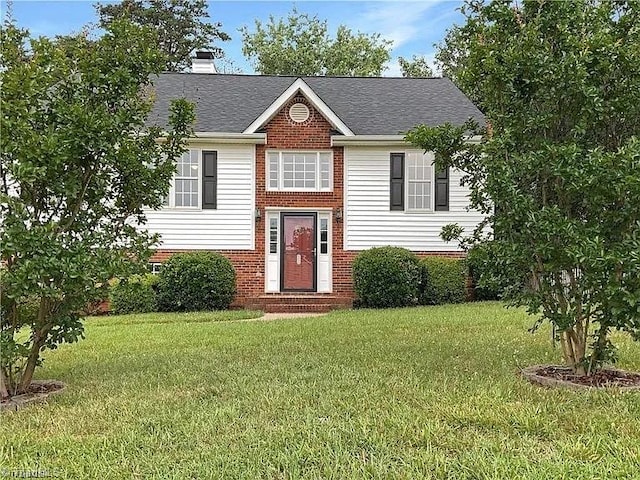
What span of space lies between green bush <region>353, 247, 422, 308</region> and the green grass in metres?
5.85

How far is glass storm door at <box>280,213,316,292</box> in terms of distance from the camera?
48.6 ft

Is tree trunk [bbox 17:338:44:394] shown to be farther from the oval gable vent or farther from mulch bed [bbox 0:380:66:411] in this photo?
the oval gable vent

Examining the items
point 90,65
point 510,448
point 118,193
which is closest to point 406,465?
Result: point 510,448

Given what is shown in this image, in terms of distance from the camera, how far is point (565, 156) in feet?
17.0

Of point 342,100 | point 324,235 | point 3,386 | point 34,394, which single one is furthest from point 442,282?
point 3,386

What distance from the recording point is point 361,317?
38.3 feet

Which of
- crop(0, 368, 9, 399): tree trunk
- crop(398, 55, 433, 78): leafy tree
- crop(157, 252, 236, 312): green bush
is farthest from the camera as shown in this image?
crop(398, 55, 433, 78): leafy tree

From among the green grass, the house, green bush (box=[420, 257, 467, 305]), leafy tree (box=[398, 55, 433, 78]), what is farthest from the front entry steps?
leafy tree (box=[398, 55, 433, 78])

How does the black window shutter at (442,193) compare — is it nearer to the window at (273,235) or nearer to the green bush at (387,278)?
the green bush at (387,278)

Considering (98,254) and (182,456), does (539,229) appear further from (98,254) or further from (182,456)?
(98,254)

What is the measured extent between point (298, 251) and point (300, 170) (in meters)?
1.93

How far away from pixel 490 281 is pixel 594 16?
2.59m

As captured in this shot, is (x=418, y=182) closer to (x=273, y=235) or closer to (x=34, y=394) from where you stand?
(x=273, y=235)

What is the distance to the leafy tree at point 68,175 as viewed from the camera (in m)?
4.94
